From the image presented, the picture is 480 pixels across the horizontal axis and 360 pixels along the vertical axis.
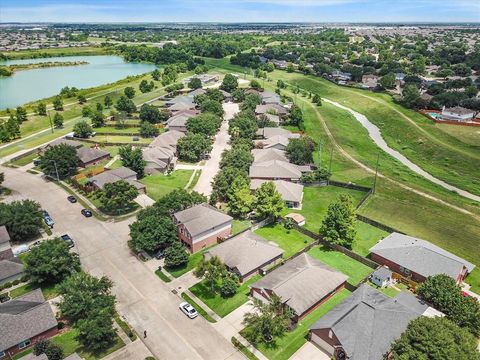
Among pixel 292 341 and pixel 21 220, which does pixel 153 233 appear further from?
pixel 292 341

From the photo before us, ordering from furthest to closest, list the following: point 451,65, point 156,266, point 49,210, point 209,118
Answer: point 451,65
point 209,118
point 49,210
point 156,266

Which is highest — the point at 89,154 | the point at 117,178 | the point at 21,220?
the point at 21,220

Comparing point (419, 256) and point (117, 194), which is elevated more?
point (117, 194)

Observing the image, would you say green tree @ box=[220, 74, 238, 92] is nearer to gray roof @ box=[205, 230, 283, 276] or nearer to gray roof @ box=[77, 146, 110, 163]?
gray roof @ box=[77, 146, 110, 163]

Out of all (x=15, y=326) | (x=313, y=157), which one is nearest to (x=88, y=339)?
(x=15, y=326)

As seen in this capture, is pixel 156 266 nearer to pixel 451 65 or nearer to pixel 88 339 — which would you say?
pixel 88 339

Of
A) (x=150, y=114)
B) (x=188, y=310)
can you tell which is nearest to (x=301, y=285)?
(x=188, y=310)

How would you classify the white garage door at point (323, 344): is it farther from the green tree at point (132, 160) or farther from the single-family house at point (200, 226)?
the green tree at point (132, 160)
